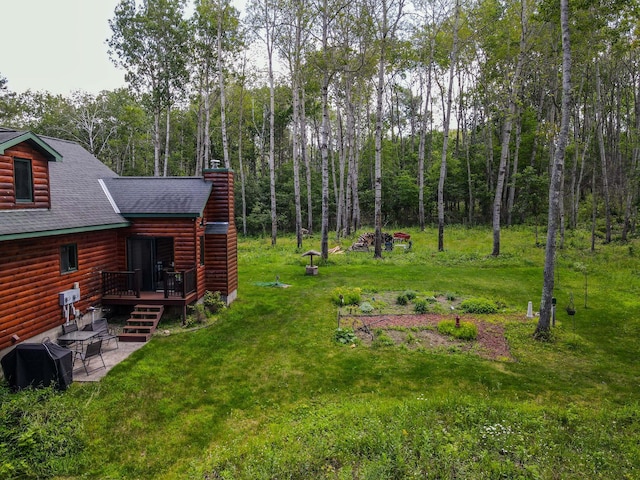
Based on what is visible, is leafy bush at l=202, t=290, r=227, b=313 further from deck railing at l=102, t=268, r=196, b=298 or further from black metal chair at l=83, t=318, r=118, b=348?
black metal chair at l=83, t=318, r=118, b=348

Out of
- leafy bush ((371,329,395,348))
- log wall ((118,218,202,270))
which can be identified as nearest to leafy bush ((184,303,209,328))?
log wall ((118,218,202,270))

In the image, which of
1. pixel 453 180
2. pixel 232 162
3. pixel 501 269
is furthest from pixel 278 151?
pixel 501 269

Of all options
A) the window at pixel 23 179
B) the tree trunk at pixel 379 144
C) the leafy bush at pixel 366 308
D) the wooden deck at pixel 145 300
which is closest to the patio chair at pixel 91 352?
the wooden deck at pixel 145 300

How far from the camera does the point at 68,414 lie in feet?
21.8

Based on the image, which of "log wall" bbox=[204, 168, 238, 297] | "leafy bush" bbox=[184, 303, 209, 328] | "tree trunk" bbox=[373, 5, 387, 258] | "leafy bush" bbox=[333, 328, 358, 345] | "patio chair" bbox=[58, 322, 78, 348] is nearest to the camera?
"patio chair" bbox=[58, 322, 78, 348]

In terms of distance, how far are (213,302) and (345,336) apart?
4.69 metres

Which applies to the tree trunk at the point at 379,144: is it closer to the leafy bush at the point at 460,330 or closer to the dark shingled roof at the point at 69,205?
the leafy bush at the point at 460,330

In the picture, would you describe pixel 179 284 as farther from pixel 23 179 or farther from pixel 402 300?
pixel 402 300

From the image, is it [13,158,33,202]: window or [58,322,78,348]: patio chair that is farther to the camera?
[58,322,78,348]: patio chair

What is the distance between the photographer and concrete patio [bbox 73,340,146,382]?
815 centimetres

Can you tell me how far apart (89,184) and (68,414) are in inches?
332

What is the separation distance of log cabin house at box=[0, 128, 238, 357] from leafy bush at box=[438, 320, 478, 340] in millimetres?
7153

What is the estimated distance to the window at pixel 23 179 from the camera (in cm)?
902

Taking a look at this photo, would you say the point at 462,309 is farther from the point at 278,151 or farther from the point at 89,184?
the point at 278,151
